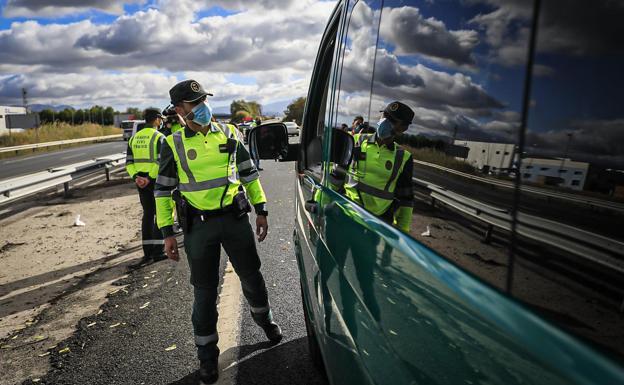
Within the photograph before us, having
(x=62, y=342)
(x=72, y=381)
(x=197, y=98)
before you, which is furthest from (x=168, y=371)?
(x=197, y=98)

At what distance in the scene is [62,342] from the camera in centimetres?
330

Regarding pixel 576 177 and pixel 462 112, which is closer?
pixel 576 177

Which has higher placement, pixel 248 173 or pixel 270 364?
pixel 248 173

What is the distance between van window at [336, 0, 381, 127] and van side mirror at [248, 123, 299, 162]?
4.06ft

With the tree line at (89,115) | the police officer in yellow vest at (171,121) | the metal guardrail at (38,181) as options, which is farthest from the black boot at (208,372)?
the tree line at (89,115)

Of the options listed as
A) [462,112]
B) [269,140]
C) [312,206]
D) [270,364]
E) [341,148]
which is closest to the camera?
[462,112]

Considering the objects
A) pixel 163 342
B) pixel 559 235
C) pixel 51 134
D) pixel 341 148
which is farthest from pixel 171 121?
pixel 51 134

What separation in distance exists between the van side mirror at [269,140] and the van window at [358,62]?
124cm

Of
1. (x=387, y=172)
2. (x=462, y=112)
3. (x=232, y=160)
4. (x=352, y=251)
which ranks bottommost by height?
(x=352, y=251)

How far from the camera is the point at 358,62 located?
5.66ft

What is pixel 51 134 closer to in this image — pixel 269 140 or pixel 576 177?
pixel 269 140

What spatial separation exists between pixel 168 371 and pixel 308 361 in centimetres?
100

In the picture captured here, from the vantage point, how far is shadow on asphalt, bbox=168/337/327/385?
9.21 ft

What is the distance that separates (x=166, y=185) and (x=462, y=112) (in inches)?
99.6
